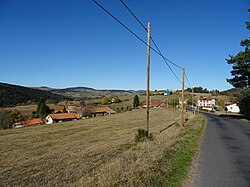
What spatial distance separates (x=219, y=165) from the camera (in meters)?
7.96

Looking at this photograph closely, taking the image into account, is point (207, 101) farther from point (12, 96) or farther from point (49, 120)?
point (12, 96)

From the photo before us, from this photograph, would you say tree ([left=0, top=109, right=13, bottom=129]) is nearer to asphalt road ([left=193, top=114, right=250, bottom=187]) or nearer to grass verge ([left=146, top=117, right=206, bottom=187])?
grass verge ([left=146, top=117, right=206, bottom=187])

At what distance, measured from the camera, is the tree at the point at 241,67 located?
29.4 meters

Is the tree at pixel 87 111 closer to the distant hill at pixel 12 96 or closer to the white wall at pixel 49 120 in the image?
the white wall at pixel 49 120

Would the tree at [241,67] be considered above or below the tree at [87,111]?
above

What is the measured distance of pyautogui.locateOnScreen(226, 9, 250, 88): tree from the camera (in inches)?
1159

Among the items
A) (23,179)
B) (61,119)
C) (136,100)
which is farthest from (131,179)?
(136,100)

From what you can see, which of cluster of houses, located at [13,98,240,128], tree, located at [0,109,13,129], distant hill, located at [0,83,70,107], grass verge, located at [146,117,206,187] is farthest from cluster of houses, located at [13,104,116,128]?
grass verge, located at [146,117,206,187]

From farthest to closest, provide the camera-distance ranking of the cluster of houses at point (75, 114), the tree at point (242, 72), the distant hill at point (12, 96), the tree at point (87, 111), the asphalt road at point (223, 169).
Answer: the distant hill at point (12, 96) → the tree at point (87, 111) → the cluster of houses at point (75, 114) → the tree at point (242, 72) → the asphalt road at point (223, 169)

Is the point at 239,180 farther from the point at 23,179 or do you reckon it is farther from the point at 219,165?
the point at 23,179

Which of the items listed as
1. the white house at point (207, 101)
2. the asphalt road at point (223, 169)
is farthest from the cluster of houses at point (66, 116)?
the asphalt road at point (223, 169)

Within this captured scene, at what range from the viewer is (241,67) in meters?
30.7

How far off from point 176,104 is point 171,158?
310 feet

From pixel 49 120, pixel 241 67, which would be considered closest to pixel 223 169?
pixel 241 67
